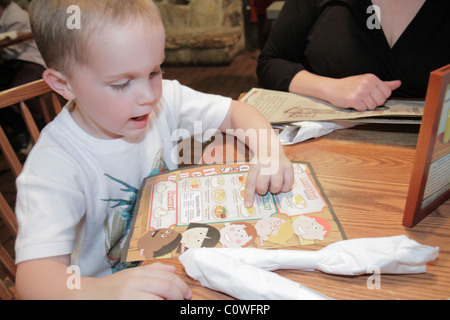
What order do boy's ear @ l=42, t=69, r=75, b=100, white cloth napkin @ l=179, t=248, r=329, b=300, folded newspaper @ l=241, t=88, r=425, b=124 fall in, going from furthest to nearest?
1. folded newspaper @ l=241, t=88, r=425, b=124
2. boy's ear @ l=42, t=69, r=75, b=100
3. white cloth napkin @ l=179, t=248, r=329, b=300

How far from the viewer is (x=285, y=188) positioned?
0.58m

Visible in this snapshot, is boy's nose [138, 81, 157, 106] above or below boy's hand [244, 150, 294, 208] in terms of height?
above

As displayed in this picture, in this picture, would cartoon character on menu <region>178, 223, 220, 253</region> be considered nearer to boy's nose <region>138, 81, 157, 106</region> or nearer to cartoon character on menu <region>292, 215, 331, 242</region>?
cartoon character on menu <region>292, 215, 331, 242</region>

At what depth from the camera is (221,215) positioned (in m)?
0.53

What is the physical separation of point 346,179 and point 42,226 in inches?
Answer: 19.3

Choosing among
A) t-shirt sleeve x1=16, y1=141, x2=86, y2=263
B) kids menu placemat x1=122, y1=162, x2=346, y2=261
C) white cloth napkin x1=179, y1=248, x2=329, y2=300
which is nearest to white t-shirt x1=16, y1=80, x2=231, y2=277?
t-shirt sleeve x1=16, y1=141, x2=86, y2=263

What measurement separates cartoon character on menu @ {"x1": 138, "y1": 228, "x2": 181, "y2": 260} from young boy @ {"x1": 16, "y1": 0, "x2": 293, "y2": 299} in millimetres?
37

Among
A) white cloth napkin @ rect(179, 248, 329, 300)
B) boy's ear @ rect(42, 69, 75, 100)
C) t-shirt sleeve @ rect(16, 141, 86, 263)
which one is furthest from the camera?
boy's ear @ rect(42, 69, 75, 100)

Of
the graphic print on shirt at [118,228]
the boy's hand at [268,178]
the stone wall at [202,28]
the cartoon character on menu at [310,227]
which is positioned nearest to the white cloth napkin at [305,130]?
the boy's hand at [268,178]

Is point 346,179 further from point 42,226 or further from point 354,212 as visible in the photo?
point 42,226

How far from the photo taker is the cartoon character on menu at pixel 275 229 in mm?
478

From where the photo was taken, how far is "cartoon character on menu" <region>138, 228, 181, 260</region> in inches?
18.6

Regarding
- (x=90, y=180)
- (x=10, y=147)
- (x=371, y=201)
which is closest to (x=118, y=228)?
(x=90, y=180)

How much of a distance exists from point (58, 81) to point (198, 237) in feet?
1.27
